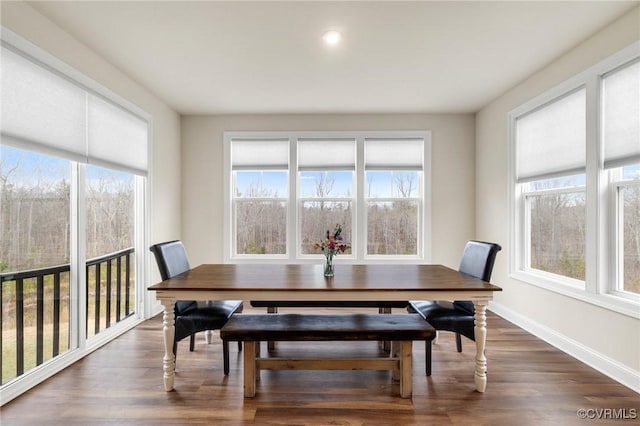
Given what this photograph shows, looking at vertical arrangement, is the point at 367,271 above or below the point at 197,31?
below

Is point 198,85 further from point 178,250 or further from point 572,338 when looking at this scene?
point 572,338

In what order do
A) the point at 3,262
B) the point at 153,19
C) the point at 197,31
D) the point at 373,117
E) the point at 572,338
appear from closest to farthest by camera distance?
the point at 3,262, the point at 153,19, the point at 197,31, the point at 572,338, the point at 373,117

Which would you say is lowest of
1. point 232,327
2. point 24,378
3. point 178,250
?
point 24,378

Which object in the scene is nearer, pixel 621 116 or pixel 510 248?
pixel 621 116

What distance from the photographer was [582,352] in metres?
2.61

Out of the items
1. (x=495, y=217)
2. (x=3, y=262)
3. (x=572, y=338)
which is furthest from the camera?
(x=495, y=217)

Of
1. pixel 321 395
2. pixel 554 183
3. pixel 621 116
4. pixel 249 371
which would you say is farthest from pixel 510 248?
pixel 249 371

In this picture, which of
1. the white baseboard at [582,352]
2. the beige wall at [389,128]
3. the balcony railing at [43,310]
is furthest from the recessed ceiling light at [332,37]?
the white baseboard at [582,352]

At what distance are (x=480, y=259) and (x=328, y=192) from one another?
228cm

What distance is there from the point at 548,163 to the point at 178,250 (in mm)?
3468

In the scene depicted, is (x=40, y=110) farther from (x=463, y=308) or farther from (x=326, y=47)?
(x=463, y=308)

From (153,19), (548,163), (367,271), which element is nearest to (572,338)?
(548,163)

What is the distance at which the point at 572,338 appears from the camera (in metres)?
2.73

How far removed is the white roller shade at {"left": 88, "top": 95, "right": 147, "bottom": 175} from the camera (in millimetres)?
2795
